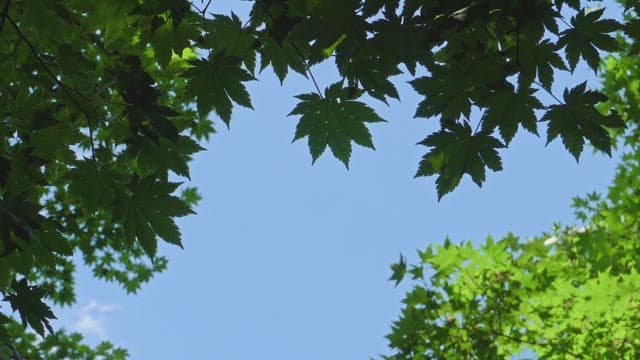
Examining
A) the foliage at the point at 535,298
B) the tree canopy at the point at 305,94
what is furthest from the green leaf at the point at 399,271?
the tree canopy at the point at 305,94

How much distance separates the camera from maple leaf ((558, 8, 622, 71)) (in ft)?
7.05

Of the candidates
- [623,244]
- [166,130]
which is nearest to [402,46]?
[166,130]

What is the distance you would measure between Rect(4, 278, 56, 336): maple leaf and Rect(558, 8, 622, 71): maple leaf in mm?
2122

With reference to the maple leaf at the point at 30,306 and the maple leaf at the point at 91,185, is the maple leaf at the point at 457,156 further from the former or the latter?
the maple leaf at the point at 30,306

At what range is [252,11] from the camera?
2178 millimetres

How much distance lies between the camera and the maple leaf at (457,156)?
2143 millimetres

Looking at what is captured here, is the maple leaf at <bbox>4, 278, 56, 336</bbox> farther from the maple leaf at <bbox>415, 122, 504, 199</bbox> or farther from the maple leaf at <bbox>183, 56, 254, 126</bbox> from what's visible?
the maple leaf at <bbox>415, 122, 504, 199</bbox>

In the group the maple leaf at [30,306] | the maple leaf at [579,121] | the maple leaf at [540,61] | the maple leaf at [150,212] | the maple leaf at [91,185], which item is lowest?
the maple leaf at [30,306]

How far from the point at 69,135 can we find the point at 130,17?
0.55 metres

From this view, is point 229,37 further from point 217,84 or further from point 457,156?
point 457,156

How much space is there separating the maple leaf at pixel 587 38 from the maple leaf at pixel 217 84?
117 cm

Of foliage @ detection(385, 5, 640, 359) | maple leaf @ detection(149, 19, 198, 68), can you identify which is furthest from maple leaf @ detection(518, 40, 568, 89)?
foliage @ detection(385, 5, 640, 359)

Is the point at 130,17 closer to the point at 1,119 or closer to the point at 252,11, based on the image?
the point at 252,11

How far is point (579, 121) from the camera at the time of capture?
207cm
